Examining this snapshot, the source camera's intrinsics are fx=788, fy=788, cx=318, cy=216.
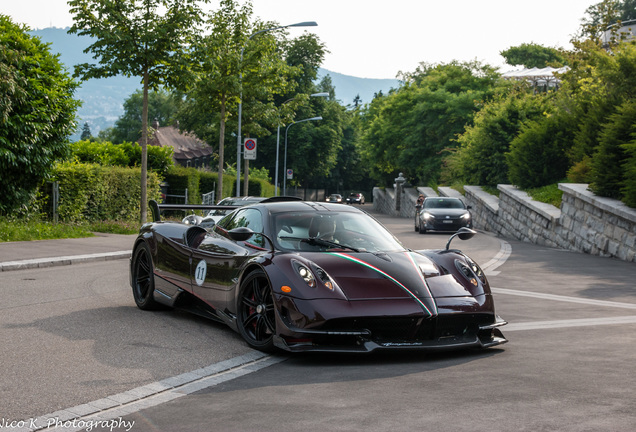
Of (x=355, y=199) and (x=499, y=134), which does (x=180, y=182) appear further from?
(x=355, y=199)

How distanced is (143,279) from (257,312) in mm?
2982

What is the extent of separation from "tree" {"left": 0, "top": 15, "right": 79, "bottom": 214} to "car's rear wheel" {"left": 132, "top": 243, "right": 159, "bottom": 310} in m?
10.3

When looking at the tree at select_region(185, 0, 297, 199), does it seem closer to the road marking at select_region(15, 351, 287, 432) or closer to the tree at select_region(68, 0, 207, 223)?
the tree at select_region(68, 0, 207, 223)

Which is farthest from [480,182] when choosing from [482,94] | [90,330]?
[90,330]

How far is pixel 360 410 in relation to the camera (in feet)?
15.3

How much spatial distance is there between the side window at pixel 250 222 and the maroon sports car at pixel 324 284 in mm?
14

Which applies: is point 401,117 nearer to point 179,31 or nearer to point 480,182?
point 480,182

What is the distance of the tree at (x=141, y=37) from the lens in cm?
2117

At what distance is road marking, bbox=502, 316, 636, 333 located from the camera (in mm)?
7980

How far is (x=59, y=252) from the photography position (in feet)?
53.1

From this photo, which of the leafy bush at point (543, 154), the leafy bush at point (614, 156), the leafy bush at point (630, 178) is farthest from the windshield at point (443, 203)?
the leafy bush at point (630, 178)

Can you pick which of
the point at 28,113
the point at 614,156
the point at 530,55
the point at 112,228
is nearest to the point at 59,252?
the point at 28,113

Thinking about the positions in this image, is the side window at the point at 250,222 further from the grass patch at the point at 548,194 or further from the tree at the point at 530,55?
the tree at the point at 530,55

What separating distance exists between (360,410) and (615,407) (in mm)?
1496
